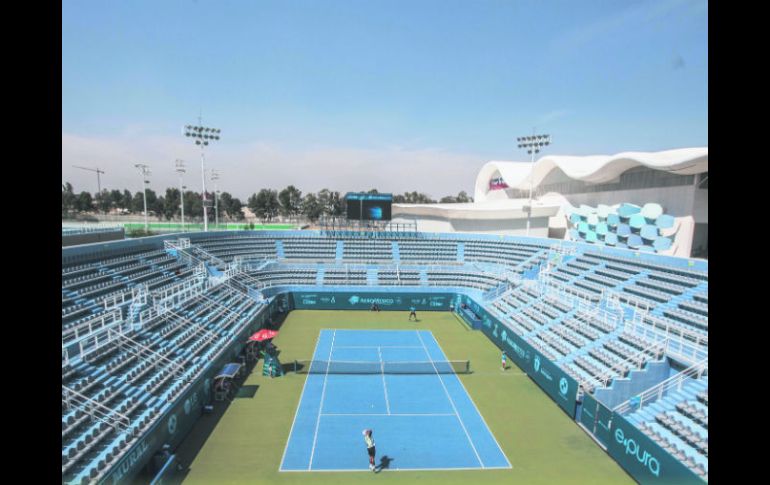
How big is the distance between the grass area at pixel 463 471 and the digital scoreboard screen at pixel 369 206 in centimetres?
1903

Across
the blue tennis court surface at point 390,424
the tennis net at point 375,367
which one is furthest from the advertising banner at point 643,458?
the tennis net at point 375,367

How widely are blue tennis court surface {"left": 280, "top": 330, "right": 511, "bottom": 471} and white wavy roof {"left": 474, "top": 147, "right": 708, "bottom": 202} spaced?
2455 centimetres

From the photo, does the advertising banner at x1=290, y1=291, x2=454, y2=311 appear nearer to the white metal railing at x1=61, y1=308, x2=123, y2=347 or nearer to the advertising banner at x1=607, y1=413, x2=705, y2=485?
the white metal railing at x1=61, y1=308, x2=123, y2=347

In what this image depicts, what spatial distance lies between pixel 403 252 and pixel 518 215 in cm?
1773

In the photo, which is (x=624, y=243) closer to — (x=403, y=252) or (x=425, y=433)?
(x=403, y=252)

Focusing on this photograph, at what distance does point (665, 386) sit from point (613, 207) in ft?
87.8

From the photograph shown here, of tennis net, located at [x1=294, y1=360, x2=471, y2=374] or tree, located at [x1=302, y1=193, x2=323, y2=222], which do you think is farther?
tree, located at [x1=302, y1=193, x2=323, y2=222]

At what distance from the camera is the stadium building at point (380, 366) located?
11344 mm

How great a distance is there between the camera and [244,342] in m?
20.1

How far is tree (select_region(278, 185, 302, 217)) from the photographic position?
3509 inches

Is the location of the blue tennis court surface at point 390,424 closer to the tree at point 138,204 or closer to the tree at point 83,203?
the tree at point 83,203

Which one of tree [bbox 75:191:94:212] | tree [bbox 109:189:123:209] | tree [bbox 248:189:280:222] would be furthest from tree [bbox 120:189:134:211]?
tree [bbox 248:189:280:222]

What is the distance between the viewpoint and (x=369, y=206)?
1485 inches
